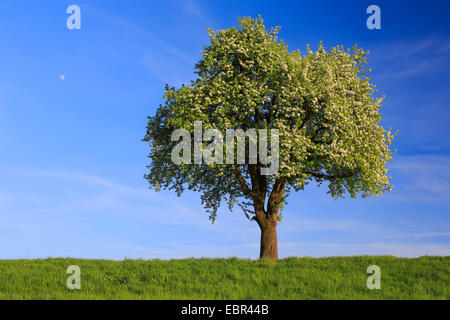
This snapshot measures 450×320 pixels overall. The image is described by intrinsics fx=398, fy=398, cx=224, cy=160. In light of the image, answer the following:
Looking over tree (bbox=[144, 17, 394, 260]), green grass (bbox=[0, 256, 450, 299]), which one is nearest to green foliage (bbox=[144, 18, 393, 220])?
tree (bbox=[144, 17, 394, 260])

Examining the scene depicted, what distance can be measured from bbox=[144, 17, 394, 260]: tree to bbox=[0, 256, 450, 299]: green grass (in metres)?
4.99

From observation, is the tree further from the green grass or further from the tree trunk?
the green grass

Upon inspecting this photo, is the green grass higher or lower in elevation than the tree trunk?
lower

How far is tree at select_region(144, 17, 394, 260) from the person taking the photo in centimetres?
2502

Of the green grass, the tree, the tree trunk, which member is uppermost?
the tree

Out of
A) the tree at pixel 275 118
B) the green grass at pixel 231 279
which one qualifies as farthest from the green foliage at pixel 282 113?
the green grass at pixel 231 279

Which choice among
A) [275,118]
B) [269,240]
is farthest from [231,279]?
[275,118]

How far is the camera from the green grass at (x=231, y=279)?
18422 millimetres

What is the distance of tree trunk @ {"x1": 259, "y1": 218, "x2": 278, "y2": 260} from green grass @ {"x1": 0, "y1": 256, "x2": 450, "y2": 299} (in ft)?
4.97

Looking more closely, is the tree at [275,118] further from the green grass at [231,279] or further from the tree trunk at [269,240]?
the green grass at [231,279]

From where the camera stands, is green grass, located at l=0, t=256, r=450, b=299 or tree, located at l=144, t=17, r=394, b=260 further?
tree, located at l=144, t=17, r=394, b=260

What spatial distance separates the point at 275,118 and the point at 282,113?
579 mm

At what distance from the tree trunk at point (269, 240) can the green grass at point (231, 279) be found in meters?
1.51
